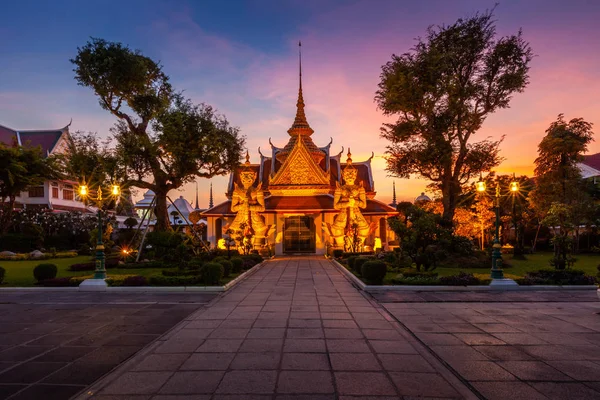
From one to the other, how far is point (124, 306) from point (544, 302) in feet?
37.7

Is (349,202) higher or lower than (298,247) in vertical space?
higher

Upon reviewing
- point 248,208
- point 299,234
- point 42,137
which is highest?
point 42,137

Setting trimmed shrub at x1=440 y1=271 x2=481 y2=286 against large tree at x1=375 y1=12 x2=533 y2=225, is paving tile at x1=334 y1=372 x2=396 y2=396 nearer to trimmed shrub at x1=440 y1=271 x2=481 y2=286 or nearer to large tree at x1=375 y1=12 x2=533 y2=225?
trimmed shrub at x1=440 y1=271 x2=481 y2=286

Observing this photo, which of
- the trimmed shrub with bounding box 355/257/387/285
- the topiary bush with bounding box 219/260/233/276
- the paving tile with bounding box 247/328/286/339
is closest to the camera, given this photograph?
the paving tile with bounding box 247/328/286/339

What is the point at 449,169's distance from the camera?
23234 mm

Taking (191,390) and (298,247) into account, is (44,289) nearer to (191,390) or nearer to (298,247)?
(191,390)

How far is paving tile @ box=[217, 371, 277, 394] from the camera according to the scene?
195 inches

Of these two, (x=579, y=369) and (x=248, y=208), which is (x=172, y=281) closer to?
(x=579, y=369)

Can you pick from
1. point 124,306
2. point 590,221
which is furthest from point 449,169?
point 124,306

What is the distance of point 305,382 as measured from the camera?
5211 millimetres

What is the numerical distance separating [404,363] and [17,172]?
3317cm

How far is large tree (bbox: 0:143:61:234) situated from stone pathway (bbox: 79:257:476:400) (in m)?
27.6

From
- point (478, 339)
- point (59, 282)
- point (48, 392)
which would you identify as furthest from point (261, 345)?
point (59, 282)

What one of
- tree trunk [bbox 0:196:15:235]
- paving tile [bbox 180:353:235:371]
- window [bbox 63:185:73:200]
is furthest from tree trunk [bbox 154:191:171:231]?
window [bbox 63:185:73:200]
